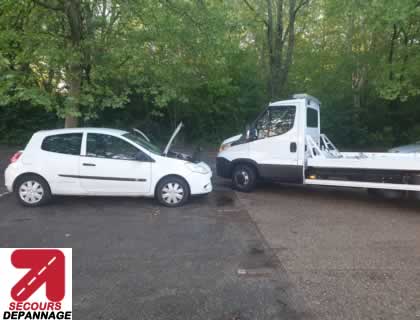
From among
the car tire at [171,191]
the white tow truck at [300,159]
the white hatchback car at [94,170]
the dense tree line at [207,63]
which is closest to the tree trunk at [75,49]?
the dense tree line at [207,63]

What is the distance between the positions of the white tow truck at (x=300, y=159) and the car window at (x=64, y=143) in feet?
11.9

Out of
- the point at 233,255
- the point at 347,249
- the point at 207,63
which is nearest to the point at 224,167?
the point at 233,255

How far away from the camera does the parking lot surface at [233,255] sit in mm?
2793

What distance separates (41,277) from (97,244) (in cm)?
150

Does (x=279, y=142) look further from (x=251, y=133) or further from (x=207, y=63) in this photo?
(x=207, y=63)

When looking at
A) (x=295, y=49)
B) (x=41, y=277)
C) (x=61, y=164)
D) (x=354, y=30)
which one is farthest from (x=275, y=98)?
(x=41, y=277)

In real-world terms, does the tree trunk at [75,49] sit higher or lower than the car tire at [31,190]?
higher

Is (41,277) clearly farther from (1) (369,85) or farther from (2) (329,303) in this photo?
(1) (369,85)

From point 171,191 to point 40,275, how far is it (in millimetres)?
3391

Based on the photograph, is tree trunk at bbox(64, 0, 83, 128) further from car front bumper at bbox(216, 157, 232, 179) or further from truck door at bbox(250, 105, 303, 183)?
truck door at bbox(250, 105, 303, 183)

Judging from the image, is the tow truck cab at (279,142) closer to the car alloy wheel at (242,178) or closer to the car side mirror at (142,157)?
the car alloy wheel at (242,178)

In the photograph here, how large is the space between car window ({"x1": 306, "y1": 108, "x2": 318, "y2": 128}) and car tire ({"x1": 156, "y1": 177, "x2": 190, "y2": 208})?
3352 millimetres

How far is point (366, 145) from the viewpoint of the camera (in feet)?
48.5

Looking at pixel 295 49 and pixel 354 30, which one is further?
pixel 295 49
